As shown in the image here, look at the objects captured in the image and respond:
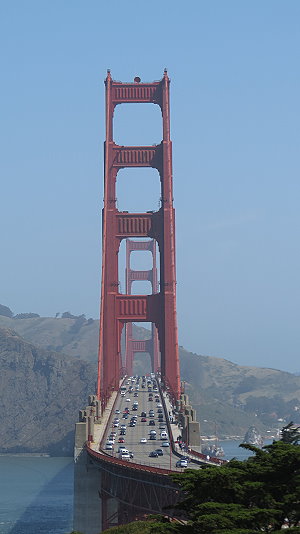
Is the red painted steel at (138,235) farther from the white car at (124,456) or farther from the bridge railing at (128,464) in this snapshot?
the white car at (124,456)

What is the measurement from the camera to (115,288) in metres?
124

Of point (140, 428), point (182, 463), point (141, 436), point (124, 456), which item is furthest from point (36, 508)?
point (182, 463)

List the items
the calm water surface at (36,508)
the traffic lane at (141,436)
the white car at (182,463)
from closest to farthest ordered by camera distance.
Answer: the white car at (182,463) < the traffic lane at (141,436) < the calm water surface at (36,508)

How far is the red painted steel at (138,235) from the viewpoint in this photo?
394 ft

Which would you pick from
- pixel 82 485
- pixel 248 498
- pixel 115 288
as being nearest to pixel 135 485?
pixel 82 485

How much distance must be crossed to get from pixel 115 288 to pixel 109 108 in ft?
72.3

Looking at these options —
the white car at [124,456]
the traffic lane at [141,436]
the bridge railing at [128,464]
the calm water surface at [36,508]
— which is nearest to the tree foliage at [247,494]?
the bridge railing at [128,464]

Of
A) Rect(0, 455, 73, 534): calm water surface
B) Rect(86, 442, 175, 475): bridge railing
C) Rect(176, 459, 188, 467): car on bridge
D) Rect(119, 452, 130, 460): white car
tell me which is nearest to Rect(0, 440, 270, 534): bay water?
Rect(0, 455, 73, 534): calm water surface

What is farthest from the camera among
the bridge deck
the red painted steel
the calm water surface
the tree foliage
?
the calm water surface

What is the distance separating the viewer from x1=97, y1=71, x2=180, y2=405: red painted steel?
120 metres

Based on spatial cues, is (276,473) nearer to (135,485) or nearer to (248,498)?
(248,498)

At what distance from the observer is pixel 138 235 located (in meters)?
124

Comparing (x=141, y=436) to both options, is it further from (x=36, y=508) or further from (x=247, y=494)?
(x=247, y=494)

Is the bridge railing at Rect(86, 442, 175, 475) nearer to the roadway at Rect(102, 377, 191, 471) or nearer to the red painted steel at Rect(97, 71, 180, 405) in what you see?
the roadway at Rect(102, 377, 191, 471)
